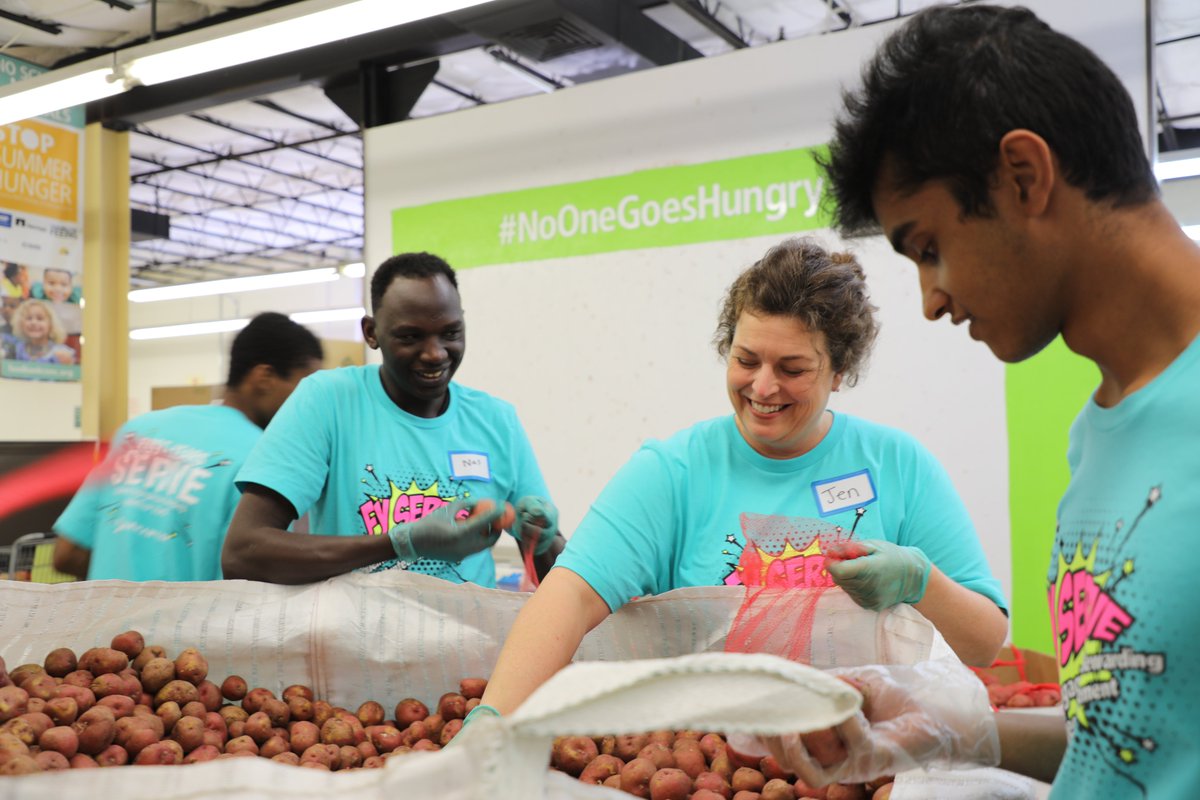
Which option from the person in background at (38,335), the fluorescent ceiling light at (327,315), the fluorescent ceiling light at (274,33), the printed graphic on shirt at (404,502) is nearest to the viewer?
the printed graphic on shirt at (404,502)

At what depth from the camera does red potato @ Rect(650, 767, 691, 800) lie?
1369 mm

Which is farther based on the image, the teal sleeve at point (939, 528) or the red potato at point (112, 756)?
the teal sleeve at point (939, 528)

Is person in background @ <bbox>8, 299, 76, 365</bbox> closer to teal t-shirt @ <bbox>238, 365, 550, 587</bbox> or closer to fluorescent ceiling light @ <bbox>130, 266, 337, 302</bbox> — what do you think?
fluorescent ceiling light @ <bbox>130, 266, 337, 302</bbox>

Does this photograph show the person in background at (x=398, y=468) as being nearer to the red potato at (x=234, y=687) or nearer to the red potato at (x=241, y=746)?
the red potato at (x=234, y=687)

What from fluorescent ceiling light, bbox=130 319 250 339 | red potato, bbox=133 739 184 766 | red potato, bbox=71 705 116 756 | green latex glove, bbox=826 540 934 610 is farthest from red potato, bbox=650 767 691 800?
fluorescent ceiling light, bbox=130 319 250 339

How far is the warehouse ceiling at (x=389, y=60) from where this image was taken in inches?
194

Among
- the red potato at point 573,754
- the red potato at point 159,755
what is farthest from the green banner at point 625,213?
the red potato at point 159,755

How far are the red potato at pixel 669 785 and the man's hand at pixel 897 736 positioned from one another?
0.39 metres

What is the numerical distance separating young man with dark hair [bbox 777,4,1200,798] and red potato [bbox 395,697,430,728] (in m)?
1.10

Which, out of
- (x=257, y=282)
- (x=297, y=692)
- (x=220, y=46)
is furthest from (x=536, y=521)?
(x=257, y=282)

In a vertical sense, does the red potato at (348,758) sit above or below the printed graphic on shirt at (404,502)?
Answer: below

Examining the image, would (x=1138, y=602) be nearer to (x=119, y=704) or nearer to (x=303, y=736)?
(x=303, y=736)

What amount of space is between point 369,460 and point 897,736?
1.40 metres

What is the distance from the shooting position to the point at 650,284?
174 inches
